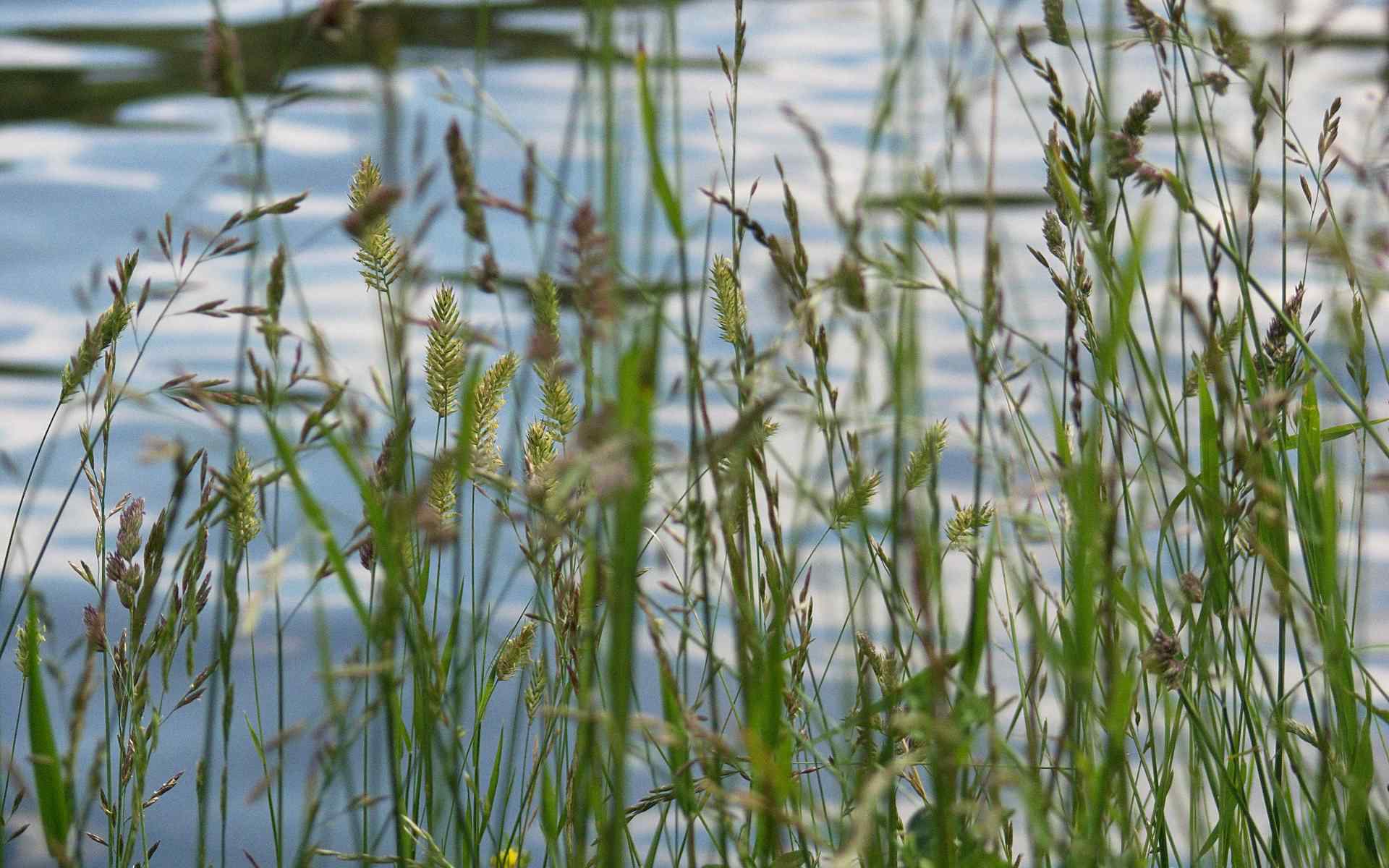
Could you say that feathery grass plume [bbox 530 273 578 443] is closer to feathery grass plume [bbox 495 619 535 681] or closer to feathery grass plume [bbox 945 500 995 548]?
feathery grass plume [bbox 495 619 535 681]

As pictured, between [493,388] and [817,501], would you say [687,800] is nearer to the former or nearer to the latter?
[817,501]

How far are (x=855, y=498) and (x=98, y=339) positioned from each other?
55cm

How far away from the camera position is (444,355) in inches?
43.1

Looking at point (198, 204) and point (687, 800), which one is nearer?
point (687, 800)

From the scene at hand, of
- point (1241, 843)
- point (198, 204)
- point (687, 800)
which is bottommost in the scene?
point (1241, 843)

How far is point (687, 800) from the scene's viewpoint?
2.97 ft

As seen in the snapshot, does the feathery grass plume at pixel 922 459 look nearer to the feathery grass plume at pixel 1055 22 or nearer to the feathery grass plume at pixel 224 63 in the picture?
the feathery grass plume at pixel 1055 22

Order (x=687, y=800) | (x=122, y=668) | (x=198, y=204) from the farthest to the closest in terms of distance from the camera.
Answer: (x=198, y=204) < (x=122, y=668) < (x=687, y=800)

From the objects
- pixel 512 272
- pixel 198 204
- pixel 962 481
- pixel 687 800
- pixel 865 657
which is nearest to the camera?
pixel 687 800

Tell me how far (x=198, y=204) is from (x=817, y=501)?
3.76 meters

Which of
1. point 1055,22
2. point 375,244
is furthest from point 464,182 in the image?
point 1055,22

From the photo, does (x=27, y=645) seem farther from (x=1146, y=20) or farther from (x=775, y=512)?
(x=1146, y=20)

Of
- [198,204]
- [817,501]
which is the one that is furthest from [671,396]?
[198,204]

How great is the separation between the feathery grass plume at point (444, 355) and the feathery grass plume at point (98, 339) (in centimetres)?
22
